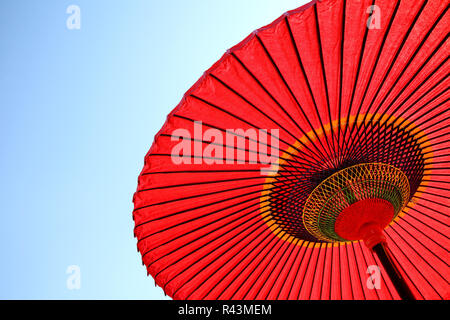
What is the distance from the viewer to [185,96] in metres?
2.18

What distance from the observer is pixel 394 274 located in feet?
7.73

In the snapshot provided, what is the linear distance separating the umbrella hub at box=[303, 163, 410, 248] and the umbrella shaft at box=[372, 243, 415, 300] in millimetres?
152

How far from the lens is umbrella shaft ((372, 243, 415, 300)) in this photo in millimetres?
2250

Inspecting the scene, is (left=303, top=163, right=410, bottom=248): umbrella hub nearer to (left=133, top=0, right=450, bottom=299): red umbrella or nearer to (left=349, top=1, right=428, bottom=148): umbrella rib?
(left=133, top=0, right=450, bottom=299): red umbrella

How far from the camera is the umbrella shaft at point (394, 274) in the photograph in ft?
7.38

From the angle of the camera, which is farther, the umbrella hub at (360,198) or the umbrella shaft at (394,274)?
the umbrella hub at (360,198)

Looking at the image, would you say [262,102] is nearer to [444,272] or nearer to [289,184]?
[289,184]
